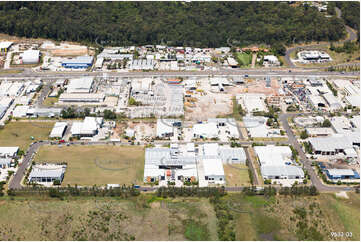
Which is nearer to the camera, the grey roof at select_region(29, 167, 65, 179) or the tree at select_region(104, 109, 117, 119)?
the grey roof at select_region(29, 167, 65, 179)

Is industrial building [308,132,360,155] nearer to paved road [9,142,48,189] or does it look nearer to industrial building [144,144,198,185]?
industrial building [144,144,198,185]

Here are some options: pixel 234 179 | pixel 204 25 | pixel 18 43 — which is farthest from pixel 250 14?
pixel 234 179

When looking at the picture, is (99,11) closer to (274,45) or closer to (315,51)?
(274,45)

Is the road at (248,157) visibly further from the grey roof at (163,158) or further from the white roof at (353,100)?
the white roof at (353,100)

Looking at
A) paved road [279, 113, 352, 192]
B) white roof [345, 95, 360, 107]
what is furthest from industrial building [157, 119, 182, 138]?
white roof [345, 95, 360, 107]

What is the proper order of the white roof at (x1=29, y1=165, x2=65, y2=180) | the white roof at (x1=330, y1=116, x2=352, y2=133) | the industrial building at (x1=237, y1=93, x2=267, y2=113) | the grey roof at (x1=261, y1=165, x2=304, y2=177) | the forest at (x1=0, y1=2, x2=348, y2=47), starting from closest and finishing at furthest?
the white roof at (x1=29, y1=165, x2=65, y2=180), the grey roof at (x1=261, y1=165, x2=304, y2=177), the white roof at (x1=330, y1=116, x2=352, y2=133), the industrial building at (x1=237, y1=93, x2=267, y2=113), the forest at (x1=0, y1=2, x2=348, y2=47)

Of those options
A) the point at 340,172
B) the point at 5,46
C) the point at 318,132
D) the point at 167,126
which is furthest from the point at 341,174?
the point at 5,46
